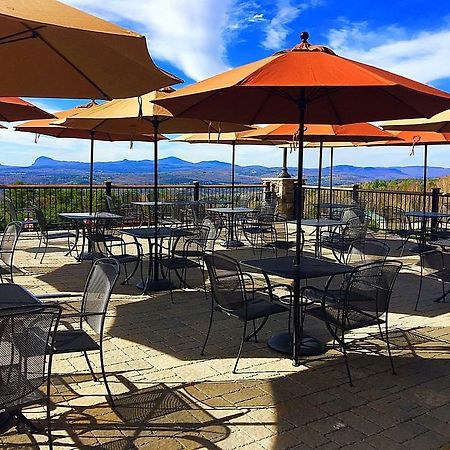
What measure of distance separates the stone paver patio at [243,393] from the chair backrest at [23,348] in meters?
0.56

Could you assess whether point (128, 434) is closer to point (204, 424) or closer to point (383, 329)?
point (204, 424)

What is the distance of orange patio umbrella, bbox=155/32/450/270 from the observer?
3.30 m

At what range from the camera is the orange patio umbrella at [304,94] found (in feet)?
10.8

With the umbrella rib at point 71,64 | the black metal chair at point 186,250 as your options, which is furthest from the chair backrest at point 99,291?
the black metal chair at point 186,250

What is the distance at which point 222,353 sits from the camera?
4.15 meters

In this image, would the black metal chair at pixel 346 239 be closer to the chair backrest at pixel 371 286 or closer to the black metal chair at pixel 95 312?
the chair backrest at pixel 371 286

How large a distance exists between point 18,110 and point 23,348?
3.24 m

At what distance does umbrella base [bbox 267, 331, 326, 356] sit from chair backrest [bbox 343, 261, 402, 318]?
647 millimetres

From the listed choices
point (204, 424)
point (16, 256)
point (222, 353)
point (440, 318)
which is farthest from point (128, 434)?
point (16, 256)

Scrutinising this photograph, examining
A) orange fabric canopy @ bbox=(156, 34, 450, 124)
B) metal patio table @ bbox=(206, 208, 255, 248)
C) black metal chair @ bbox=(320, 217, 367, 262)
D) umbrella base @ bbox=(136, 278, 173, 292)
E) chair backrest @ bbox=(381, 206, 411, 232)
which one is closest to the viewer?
orange fabric canopy @ bbox=(156, 34, 450, 124)

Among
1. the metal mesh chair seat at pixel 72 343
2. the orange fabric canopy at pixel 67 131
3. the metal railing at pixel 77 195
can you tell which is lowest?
the metal mesh chair seat at pixel 72 343

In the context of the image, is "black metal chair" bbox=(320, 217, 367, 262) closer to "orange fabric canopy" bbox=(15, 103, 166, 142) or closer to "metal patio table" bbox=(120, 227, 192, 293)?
"metal patio table" bbox=(120, 227, 192, 293)

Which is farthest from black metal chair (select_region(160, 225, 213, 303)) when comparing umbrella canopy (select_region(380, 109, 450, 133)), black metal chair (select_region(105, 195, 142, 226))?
black metal chair (select_region(105, 195, 142, 226))

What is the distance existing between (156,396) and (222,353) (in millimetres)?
895
